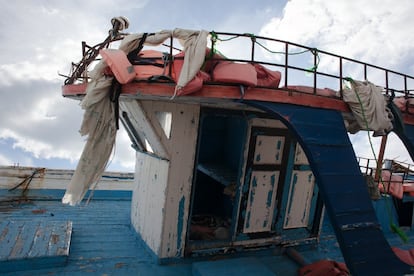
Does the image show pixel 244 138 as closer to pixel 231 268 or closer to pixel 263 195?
pixel 263 195

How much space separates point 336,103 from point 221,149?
14.8 feet

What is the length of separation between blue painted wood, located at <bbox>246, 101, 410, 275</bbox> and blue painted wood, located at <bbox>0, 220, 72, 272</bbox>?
412 cm

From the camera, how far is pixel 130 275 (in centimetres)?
519

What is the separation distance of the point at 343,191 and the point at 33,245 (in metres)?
5.16

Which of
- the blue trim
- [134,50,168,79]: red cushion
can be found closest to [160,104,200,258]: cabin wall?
[134,50,168,79]: red cushion

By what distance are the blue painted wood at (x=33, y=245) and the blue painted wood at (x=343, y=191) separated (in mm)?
4120

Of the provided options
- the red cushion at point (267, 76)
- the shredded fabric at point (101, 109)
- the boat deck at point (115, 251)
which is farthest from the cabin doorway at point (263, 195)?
the shredded fabric at point (101, 109)

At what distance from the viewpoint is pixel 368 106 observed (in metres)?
5.02

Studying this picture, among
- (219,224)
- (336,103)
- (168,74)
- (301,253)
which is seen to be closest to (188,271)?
(219,224)

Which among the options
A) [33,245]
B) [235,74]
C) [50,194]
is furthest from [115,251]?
[235,74]

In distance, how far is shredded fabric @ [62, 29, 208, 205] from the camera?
4.01 meters

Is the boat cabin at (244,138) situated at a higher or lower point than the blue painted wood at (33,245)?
higher

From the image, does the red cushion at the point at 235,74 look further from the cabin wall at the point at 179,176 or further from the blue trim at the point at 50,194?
the blue trim at the point at 50,194

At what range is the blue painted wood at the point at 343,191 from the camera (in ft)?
13.7
